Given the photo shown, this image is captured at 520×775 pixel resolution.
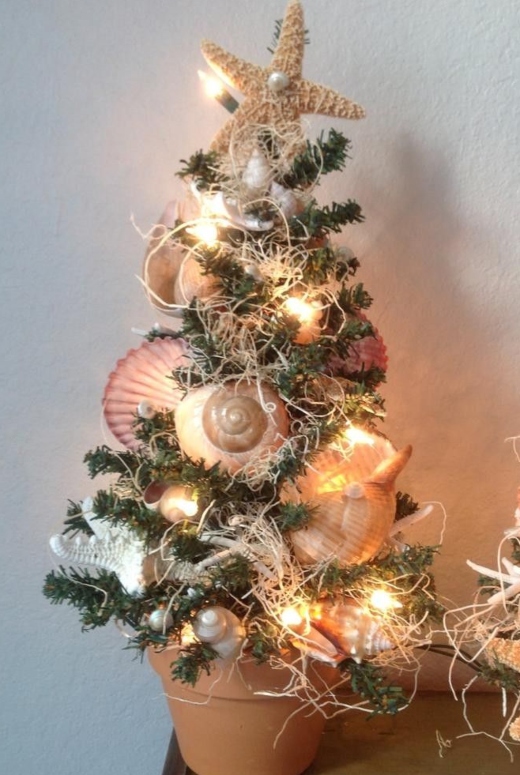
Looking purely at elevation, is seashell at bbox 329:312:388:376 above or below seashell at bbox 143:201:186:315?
below

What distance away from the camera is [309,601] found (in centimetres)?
60

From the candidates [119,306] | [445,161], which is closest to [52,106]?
[119,306]

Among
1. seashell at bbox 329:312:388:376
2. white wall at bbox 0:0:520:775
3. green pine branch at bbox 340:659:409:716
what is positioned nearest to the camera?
green pine branch at bbox 340:659:409:716

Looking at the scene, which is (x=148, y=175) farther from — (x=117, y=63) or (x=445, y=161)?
(x=445, y=161)

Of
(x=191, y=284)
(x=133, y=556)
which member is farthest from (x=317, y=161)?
(x=133, y=556)

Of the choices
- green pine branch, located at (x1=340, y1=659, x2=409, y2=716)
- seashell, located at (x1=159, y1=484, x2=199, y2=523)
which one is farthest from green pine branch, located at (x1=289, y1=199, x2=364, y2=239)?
green pine branch, located at (x1=340, y1=659, x2=409, y2=716)

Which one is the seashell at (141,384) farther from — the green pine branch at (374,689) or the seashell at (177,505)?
the green pine branch at (374,689)

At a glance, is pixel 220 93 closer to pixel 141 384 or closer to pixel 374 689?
Result: pixel 141 384

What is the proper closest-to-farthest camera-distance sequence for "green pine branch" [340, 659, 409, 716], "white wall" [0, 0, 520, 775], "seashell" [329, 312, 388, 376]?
"green pine branch" [340, 659, 409, 716], "seashell" [329, 312, 388, 376], "white wall" [0, 0, 520, 775]

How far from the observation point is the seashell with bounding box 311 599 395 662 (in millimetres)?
585

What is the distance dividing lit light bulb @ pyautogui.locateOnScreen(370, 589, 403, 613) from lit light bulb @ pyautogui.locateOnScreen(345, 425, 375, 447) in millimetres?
130

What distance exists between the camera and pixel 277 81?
654 millimetres

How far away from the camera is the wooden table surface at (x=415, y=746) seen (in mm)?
679

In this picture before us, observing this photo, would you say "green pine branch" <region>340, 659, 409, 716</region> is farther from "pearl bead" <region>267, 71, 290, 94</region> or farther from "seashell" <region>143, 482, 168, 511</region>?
"pearl bead" <region>267, 71, 290, 94</region>
